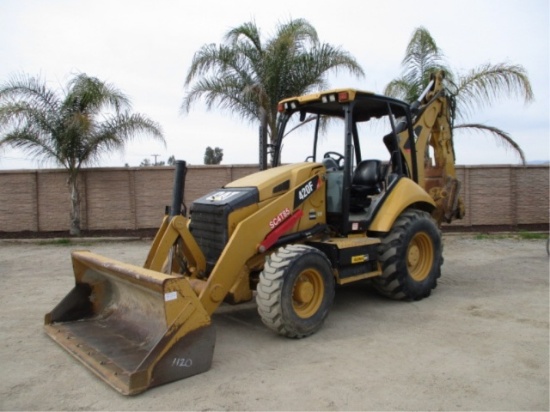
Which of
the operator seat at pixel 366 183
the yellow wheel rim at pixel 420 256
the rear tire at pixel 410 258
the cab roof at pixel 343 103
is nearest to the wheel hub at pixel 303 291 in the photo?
the rear tire at pixel 410 258

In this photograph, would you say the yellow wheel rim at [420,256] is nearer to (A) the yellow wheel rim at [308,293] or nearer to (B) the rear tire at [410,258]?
(B) the rear tire at [410,258]

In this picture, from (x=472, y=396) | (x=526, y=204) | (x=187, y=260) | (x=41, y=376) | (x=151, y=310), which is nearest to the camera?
(x=472, y=396)

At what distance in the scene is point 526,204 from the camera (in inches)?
543

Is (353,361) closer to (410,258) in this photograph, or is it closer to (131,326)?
(131,326)

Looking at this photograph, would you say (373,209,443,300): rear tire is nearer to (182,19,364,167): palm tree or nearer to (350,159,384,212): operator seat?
(350,159,384,212): operator seat

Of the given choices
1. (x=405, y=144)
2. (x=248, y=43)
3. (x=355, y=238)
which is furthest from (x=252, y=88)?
(x=355, y=238)

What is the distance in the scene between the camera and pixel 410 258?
6555 mm

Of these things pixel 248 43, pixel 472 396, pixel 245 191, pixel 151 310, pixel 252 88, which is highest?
pixel 248 43

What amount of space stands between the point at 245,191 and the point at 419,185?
10.1 feet

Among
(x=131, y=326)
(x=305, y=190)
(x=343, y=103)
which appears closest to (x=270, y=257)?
(x=305, y=190)

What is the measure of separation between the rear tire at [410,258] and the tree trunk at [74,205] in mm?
9911

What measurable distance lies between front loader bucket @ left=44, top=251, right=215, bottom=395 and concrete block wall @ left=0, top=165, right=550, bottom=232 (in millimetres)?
8183

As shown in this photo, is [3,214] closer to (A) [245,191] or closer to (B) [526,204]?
(A) [245,191]

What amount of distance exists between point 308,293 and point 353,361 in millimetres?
945
